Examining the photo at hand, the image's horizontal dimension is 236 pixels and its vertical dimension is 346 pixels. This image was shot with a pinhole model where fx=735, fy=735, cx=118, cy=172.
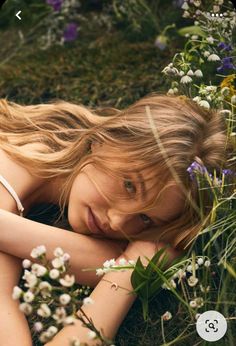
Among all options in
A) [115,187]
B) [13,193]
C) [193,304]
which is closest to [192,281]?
[193,304]

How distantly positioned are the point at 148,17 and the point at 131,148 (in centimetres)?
88

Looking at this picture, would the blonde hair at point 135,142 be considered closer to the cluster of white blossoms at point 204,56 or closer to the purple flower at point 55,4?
the cluster of white blossoms at point 204,56

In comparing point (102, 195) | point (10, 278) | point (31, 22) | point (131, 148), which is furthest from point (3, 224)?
point (31, 22)

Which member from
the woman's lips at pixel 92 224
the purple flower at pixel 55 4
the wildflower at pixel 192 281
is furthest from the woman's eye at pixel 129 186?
the purple flower at pixel 55 4

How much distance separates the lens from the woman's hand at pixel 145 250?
148cm

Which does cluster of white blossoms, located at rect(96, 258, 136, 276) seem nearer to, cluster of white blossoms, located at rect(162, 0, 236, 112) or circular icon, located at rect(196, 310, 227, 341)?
circular icon, located at rect(196, 310, 227, 341)

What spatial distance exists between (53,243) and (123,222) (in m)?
0.16

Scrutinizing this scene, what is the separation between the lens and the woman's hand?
148 centimetres

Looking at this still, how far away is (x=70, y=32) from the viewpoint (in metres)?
2.46

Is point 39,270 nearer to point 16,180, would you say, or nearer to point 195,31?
point 16,180

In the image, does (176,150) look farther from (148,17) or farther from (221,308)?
(148,17)

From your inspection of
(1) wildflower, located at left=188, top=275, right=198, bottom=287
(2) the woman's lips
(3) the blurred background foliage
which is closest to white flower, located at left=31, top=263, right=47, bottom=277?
(1) wildflower, located at left=188, top=275, right=198, bottom=287

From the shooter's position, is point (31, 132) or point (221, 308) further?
point (31, 132)

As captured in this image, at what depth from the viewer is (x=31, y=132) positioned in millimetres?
1850
